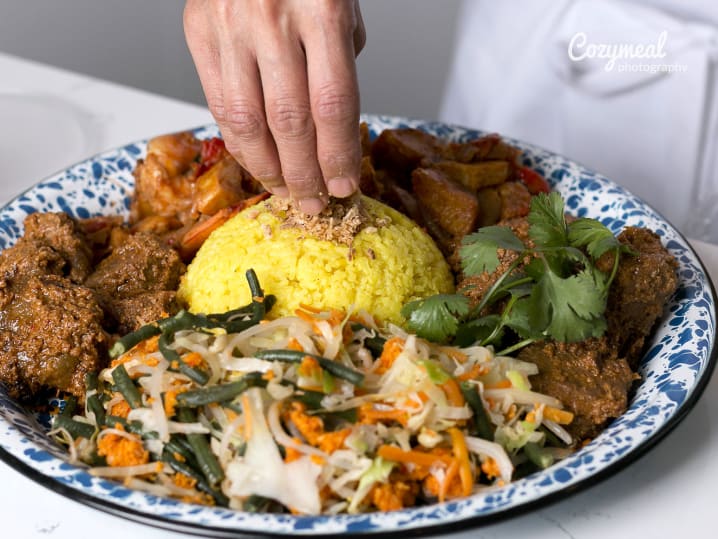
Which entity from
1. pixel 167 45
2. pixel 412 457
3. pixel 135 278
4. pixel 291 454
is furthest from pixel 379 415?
pixel 167 45

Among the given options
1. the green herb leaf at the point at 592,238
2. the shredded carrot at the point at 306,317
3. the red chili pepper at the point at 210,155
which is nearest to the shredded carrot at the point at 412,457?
the shredded carrot at the point at 306,317

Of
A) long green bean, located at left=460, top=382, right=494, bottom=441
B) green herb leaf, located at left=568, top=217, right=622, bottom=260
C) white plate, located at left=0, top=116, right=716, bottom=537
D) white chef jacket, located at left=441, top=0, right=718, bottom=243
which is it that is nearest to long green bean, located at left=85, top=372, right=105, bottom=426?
white plate, located at left=0, top=116, right=716, bottom=537

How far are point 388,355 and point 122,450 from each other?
739mm

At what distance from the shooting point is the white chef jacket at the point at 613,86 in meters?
3.54

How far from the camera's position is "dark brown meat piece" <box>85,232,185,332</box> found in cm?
274

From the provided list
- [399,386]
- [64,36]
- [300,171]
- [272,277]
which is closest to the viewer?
[399,386]

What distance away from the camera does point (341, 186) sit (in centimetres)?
238

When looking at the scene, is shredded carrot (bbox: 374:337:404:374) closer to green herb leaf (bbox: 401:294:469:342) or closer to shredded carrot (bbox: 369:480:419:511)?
green herb leaf (bbox: 401:294:469:342)

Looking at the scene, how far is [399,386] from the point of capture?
85.6 inches

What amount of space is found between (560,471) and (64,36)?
20.0ft

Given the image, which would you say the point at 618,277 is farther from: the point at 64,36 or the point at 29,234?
the point at 64,36

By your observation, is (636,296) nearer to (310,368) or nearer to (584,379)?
(584,379)

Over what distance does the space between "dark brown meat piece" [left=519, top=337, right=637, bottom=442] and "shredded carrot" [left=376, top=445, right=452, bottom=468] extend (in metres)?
0.43

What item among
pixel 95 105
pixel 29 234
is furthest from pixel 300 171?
pixel 95 105
